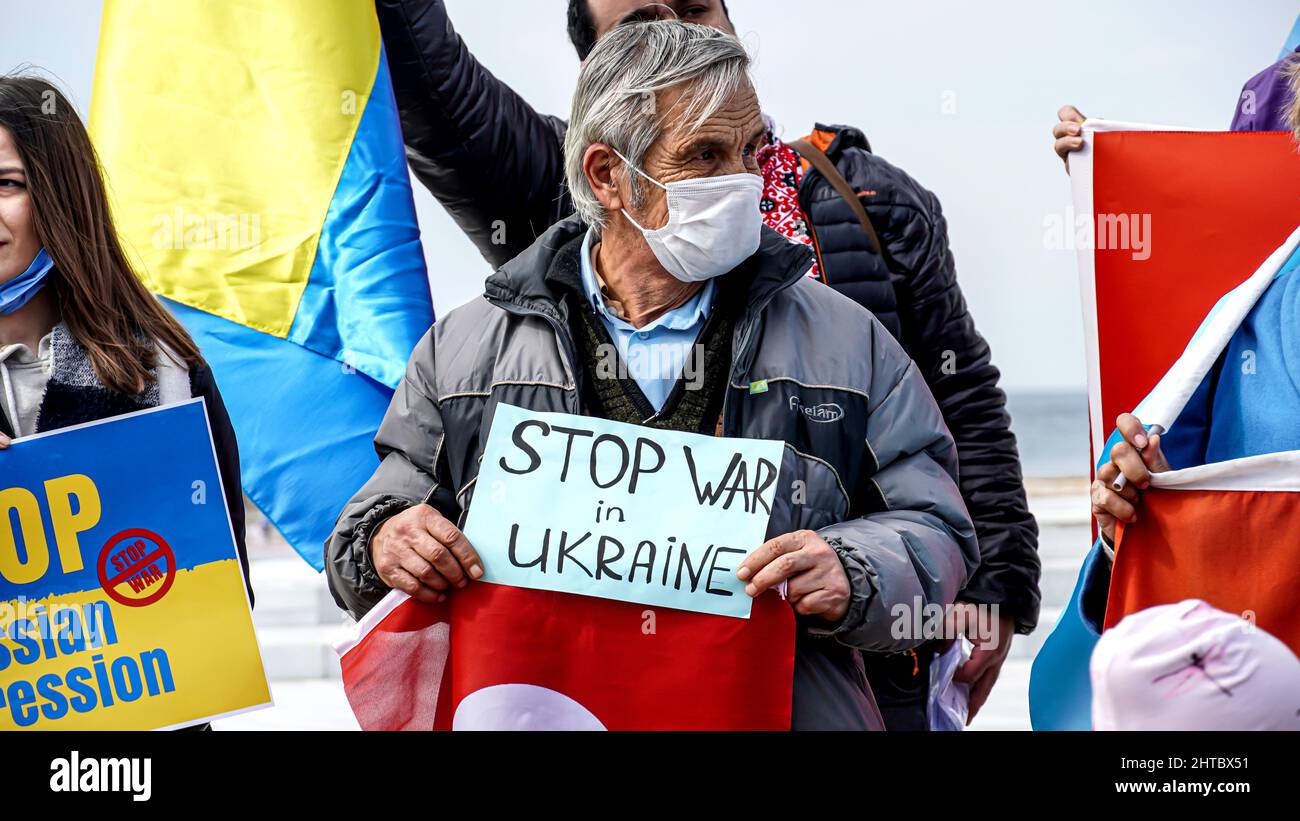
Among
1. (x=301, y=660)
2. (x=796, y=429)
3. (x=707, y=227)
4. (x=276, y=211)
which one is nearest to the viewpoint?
(x=796, y=429)

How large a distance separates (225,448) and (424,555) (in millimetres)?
614

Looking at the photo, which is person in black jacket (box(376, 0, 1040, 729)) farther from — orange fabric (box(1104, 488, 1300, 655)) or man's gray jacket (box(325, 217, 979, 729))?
orange fabric (box(1104, 488, 1300, 655))

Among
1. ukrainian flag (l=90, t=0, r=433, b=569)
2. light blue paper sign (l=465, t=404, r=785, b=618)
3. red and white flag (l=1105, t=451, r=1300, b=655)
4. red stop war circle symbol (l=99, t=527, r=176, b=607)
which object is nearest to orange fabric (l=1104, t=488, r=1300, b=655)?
red and white flag (l=1105, t=451, r=1300, b=655)

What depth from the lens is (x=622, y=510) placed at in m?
2.22

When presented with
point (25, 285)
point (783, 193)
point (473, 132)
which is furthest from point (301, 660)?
point (25, 285)

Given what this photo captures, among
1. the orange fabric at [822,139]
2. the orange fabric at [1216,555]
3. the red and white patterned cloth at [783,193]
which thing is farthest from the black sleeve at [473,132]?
the orange fabric at [1216,555]

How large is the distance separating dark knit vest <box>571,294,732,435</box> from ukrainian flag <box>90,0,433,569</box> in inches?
39.4

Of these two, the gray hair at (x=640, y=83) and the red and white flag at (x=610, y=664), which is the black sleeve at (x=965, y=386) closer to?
the gray hair at (x=640, y=83)

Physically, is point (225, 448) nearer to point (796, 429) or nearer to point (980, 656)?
point (796, 429)

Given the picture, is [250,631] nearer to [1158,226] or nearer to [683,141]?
[683,141]

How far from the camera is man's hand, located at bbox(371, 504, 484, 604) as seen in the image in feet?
7.21

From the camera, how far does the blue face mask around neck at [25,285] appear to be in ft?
8.15

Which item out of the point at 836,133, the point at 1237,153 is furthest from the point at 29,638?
the point at 1237,153

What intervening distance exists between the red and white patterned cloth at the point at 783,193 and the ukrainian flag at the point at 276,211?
33.9 inches
